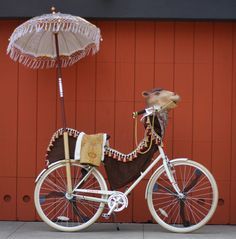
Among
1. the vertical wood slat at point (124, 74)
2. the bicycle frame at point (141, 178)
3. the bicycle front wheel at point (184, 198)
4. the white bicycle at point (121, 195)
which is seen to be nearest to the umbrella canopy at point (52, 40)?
the vertical wood slat at point (124, 74)

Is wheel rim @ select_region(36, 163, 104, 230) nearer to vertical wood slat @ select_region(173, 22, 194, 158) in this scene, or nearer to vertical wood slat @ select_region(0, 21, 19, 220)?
vertical wood slat @ select_region(0, 21, 19, 220)

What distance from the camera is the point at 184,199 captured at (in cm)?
676

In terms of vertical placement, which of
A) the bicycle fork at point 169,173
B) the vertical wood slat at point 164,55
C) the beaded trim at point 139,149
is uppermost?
the vertical wood slat at point 164,55

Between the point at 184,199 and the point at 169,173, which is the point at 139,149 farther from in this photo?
the point at 184,199

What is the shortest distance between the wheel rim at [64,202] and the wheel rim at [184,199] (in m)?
0.72

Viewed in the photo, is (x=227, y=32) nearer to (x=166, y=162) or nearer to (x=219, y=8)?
(x=219, y=8)

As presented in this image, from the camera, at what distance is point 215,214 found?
7.35 metres

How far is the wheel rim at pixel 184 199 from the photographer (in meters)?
6.77

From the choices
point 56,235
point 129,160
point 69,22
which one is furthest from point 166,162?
point 69,22

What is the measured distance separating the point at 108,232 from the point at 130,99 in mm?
1635

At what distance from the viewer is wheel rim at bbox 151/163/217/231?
22.2ft

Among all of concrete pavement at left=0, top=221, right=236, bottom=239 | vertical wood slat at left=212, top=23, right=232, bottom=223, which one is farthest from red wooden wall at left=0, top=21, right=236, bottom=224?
concrete pavement at left=0, top=221, right=236, bottom=239

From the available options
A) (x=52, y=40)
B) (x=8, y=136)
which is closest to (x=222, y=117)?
(x=52, y=40)

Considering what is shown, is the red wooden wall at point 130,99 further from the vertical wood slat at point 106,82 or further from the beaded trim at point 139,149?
the beaded trim at point 139,149
